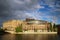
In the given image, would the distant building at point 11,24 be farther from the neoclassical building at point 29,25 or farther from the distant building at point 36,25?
the distant building at point 36,25

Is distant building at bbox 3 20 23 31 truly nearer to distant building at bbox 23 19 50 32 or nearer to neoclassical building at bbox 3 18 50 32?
neoclassical building at bbox 3 18 50 32

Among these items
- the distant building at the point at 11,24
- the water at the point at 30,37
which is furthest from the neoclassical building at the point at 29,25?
the water at the point at 30,37

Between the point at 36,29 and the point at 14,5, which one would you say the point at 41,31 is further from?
the point at 14,5

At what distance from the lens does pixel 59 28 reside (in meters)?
6.45

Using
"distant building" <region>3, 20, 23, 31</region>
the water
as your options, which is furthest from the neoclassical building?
the water

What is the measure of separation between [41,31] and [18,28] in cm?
45

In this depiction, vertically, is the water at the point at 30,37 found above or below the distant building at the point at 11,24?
below

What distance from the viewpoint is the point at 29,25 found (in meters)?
6.41

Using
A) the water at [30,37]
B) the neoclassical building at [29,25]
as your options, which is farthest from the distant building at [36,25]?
the water at [30,37]

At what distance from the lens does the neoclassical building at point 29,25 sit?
6.39 metres

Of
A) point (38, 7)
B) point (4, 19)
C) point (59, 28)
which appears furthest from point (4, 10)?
point (59, 28)

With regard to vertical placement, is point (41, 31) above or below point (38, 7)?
below

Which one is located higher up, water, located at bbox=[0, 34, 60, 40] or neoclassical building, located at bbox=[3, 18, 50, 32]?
neoclassical building, located at bbox=[3, 18, 50, 32]

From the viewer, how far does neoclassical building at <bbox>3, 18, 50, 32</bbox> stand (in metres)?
6.39
